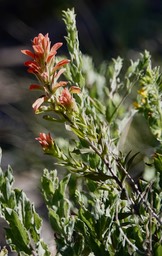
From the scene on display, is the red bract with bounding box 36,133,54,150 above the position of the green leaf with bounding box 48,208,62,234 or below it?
above

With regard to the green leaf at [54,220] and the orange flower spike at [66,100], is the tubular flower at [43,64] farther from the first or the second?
the green leaf at [54,220]

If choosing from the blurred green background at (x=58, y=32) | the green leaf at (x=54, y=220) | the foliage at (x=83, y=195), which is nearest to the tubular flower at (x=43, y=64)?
the foliage at (x=83, y=195)

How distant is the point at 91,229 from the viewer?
0.97 meters

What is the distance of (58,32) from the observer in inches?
303

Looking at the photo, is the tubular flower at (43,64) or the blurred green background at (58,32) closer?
the tubular flower at (43,64)

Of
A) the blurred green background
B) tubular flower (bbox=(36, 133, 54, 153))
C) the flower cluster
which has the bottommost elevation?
tubular flower (bbox=(36, 133, 54, 153))

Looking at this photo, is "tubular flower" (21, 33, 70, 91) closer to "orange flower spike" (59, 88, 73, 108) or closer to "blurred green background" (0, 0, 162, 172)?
"orange flower spike" (59, 88, 73, 108)

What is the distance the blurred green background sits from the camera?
3.98 metres

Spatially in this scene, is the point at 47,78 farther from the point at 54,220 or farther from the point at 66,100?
the point at 54,220

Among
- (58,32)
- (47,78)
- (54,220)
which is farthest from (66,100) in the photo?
(58,32)

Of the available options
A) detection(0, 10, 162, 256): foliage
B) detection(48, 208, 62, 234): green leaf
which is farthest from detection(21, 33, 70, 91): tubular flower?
detection(48, 208, 62, 234): green leaf

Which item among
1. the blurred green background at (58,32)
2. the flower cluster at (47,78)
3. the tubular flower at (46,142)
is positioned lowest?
the tubular flower at (46,142)

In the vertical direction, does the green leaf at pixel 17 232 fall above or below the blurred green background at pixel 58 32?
below

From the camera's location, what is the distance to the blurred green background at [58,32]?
13.1 feet
